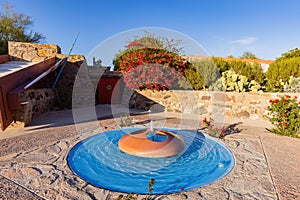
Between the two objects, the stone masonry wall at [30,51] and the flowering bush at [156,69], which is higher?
the stone masonry wall at [30,51]

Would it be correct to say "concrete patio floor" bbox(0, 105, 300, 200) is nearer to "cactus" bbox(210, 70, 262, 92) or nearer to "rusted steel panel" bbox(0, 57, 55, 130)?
"rusted steel panel" bbox(0, 57, 55, 130)

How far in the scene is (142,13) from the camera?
8.98m

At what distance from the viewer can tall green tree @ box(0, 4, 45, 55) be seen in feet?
48.0

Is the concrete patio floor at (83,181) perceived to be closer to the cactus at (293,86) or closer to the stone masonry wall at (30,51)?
the cactus at (293,86)

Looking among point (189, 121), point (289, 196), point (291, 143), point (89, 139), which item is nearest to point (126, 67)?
point (189, 121)

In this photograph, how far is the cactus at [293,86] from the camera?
21.7 feet

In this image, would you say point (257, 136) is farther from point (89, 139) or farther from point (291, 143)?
point (89, 139)

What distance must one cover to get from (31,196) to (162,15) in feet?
28.9

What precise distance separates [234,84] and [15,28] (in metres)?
18.7

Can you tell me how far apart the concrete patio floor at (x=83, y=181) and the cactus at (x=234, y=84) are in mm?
2703

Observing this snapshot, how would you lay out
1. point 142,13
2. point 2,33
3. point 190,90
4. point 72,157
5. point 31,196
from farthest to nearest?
point 2,33, point 142,13, point 190,90, point 72,157, point 31,196

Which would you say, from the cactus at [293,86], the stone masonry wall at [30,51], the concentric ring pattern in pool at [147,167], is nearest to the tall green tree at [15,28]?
the stone masonry wall at [30,51]

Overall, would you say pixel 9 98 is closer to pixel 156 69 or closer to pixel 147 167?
pixel 147 167

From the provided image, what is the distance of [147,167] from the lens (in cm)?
332
